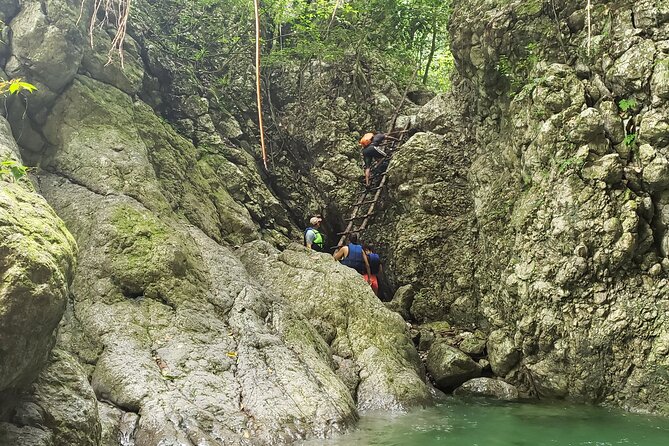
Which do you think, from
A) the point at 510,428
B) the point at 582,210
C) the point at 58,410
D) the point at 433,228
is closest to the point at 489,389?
the point at 510,428

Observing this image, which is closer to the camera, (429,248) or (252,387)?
(252,387)

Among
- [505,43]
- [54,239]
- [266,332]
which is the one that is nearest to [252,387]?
[266,332]

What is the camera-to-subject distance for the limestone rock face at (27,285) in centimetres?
376

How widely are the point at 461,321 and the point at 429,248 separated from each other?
1856 millimetres

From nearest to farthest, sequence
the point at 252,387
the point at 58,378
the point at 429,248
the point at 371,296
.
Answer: the point at 58,378, the point at 252,387, the point at 371,296, the point at 429,248

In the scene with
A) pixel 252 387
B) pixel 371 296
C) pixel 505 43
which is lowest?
pixel 252 387

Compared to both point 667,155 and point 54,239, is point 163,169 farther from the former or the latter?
point 667,155

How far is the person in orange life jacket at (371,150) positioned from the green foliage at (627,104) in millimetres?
6586

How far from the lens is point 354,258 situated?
42.0ft

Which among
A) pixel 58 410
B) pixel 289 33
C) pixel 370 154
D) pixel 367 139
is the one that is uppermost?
pixel 289 33

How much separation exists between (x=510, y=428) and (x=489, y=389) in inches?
82.7

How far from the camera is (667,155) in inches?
305

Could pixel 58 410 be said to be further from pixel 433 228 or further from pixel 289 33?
pixel 289 33

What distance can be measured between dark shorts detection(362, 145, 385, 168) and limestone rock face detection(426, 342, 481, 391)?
6.09 metres
